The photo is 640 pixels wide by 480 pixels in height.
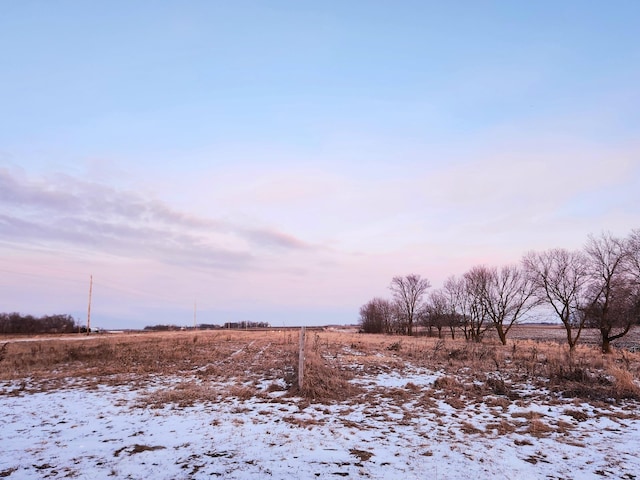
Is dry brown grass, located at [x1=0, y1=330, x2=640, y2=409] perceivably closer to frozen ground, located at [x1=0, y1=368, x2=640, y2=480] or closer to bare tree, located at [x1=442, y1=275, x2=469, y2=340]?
frozen ground, located at [x1=0, y1=368, x2=640, y2=480]

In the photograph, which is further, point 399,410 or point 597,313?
point 597,313

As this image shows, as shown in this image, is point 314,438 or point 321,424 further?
point 321,424

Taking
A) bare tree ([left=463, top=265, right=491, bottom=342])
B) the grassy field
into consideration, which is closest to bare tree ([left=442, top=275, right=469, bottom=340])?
bare tree ([left=463, top=265, right=491, bottom=342])

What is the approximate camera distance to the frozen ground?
18.4 feet

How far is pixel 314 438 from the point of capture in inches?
275

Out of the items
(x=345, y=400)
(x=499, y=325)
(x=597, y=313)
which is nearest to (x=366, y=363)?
(x=345, y=400)

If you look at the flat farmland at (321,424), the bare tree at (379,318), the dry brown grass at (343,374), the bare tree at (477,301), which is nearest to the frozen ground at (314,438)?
Answer: the flat farmland at (321,424)

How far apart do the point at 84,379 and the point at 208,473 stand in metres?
10.2

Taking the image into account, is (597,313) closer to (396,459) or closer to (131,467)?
(396,459)

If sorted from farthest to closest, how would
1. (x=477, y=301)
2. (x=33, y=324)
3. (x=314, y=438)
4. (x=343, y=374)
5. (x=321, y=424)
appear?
1. (x=33, y=324)
2. (x=477, y=301)
3. (x=343, y=374)
4. (x=321, y=424)
5. (x=314, y=438)

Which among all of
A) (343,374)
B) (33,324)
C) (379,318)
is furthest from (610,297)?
(33,324)

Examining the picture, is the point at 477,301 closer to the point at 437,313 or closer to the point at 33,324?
the point at 437,313

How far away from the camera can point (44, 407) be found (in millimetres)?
9391

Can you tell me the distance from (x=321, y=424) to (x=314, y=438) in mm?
924
